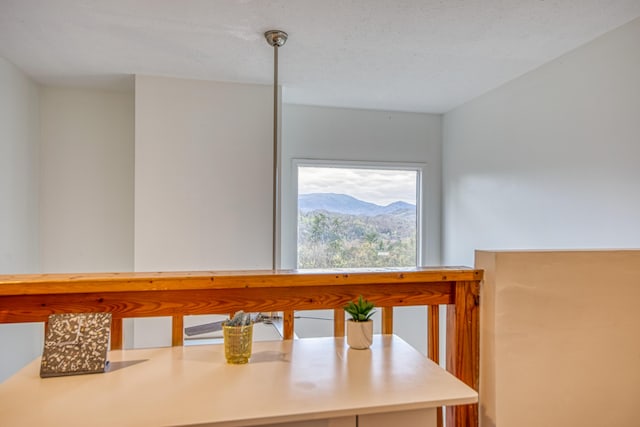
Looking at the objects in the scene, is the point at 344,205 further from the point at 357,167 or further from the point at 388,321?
the point at 388,321

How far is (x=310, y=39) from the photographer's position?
234 cm

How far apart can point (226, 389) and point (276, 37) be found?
194 centimetres

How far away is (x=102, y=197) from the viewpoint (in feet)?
11.1

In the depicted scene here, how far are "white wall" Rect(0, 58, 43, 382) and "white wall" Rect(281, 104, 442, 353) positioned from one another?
2.04 meters

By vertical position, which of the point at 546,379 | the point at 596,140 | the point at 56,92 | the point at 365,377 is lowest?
the point at 546,379

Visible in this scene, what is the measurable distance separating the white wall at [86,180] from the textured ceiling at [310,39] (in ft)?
0.84

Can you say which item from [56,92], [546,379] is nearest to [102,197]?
[56,92]

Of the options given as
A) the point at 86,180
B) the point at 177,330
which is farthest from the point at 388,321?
the point at 86,180

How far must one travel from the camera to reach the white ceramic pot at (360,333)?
4.19ft

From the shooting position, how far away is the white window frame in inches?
150

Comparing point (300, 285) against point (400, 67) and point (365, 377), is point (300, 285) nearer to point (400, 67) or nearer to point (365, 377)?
point (365, 377)

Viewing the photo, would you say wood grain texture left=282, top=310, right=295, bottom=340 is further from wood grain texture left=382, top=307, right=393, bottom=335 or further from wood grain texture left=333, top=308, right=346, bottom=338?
wood grain texture left=382, top=307, right=393, bottom=335

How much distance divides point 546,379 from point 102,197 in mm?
3420

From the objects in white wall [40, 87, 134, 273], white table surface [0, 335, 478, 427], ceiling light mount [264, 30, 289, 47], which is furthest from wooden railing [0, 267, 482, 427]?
white wall [40, 87, 134, 273]
